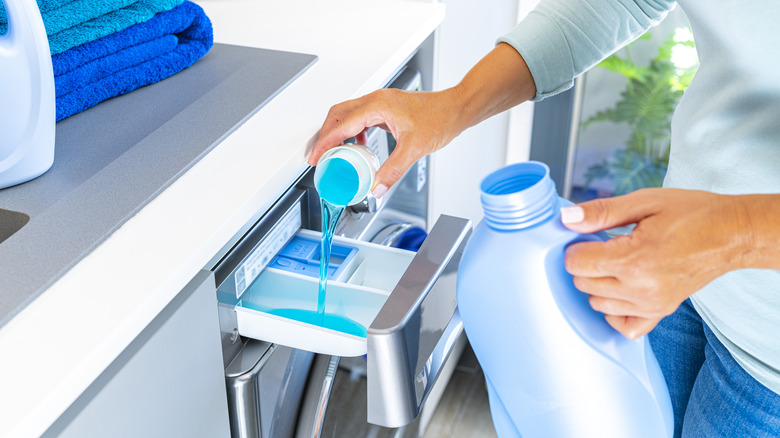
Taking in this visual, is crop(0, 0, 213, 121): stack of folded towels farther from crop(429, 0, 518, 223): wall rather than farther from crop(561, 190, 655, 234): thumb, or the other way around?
crop(561, 190, 655, 234): thumb

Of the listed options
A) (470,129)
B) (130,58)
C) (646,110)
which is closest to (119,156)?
(130,58)

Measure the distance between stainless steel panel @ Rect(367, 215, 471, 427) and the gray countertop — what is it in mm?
288

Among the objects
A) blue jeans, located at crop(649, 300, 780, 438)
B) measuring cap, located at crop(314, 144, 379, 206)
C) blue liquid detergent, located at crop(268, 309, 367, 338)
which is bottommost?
blue jeans, located at crop(649, 300, 780, 438)

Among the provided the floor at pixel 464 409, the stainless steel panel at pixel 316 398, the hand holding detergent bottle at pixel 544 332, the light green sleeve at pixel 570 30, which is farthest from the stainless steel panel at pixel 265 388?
the floor at pixel 464 409

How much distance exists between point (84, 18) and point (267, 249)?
377 millimetres

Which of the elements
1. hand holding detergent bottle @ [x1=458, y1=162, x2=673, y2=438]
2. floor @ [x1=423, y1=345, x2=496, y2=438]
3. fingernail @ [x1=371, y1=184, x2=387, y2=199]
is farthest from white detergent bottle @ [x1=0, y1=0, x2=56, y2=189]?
floor @ [x1=423, y1=345, x2=496, y2=438]

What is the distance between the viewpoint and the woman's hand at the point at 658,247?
2.09 feet

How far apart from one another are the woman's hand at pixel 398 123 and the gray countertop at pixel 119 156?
135 mm

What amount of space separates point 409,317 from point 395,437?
0.77m

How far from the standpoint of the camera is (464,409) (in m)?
2.05

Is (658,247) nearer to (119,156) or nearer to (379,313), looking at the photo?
(379,313)

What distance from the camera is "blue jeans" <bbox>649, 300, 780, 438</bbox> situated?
36.6 inches

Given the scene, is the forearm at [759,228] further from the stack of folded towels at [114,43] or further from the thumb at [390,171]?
the stack of folded towels at [114,43]

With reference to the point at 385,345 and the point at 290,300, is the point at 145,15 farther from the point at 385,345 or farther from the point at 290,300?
the point at 385,345
